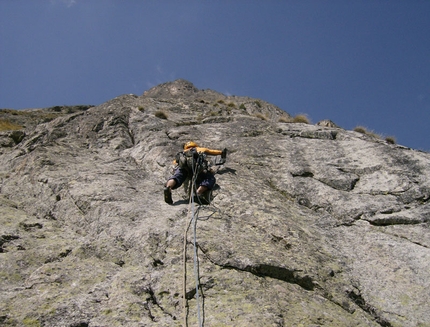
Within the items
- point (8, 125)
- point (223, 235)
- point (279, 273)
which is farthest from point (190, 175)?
point (8, 125)

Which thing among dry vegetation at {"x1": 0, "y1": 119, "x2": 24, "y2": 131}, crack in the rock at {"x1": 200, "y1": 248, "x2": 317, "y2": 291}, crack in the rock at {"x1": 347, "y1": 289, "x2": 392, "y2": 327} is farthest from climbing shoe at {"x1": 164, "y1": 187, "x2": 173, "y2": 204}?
dry vegetation at {"x1": 0, "y1": 119, "x2": 24, "y2": 131}

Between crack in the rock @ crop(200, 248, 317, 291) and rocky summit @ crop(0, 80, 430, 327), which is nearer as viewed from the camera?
rocky summit @ crop(0, 80, 430, 327)

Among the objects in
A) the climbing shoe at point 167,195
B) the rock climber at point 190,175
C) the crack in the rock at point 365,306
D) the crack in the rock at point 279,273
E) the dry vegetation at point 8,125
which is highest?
the dry vegetation at point 8,125

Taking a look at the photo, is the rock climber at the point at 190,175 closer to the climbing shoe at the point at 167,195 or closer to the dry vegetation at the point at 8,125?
the climbing shoe at the point at 167,195

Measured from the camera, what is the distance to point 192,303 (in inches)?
204

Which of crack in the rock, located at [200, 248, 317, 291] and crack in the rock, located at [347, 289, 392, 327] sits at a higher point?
crack in the rock, located at [200, 248, 317, 291]

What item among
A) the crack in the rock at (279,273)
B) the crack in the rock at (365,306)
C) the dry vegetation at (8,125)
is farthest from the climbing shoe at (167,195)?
the dry vegetation at (8,125)

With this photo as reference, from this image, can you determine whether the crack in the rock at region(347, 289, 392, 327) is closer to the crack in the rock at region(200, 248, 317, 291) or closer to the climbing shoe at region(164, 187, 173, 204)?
the crack in the rock at region(200, 248, 317, 291)

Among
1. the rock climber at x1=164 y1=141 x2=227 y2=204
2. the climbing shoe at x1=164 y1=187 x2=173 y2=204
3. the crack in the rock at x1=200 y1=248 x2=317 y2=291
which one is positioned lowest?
the crack in the rock at x1=200 y1=248 x2=317 y2=291

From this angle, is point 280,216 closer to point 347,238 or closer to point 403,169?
point 347,238

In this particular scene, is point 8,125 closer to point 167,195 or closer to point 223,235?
point 167,195

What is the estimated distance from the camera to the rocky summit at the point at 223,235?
5184mm

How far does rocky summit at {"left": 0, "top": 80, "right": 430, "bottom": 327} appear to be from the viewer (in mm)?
5184

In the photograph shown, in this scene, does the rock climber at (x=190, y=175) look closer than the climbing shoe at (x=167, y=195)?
No
